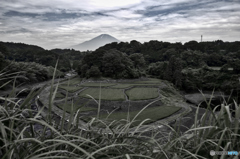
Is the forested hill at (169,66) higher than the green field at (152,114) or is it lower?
higher

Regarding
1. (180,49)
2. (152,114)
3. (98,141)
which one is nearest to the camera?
(98,141)

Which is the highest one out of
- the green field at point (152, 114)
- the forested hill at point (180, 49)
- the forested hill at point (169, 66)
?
the forested hill at point (180, 49)

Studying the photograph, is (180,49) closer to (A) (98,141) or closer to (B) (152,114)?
(B) (152,114)

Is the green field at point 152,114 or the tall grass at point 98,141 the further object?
the green field at point 152,114

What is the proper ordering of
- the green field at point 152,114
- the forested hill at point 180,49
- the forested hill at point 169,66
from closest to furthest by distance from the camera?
the green field at point 152,114 < the forested hill at point 169,66 < the forested hill at point 180,49

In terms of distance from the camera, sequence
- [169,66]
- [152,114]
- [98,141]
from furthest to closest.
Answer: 1. [169,66]
2. [152,114]
3. [98,141]

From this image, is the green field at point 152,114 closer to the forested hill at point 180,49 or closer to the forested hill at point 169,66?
the forested hill at point 169,66

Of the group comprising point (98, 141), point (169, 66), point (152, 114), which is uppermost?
point (98, 141)

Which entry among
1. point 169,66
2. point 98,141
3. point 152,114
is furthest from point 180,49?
point 98,141

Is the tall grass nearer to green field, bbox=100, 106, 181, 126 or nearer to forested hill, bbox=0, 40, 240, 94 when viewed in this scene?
green field, bbox=100, 106, 181, 126

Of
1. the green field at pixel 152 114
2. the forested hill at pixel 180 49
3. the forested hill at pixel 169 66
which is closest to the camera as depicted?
the green field at pixel 152 114

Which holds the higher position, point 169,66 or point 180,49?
point 180,49

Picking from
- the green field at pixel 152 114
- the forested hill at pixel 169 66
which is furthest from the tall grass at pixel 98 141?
the forested hill at pixel 169 66

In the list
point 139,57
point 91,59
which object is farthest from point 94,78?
point 139,57
